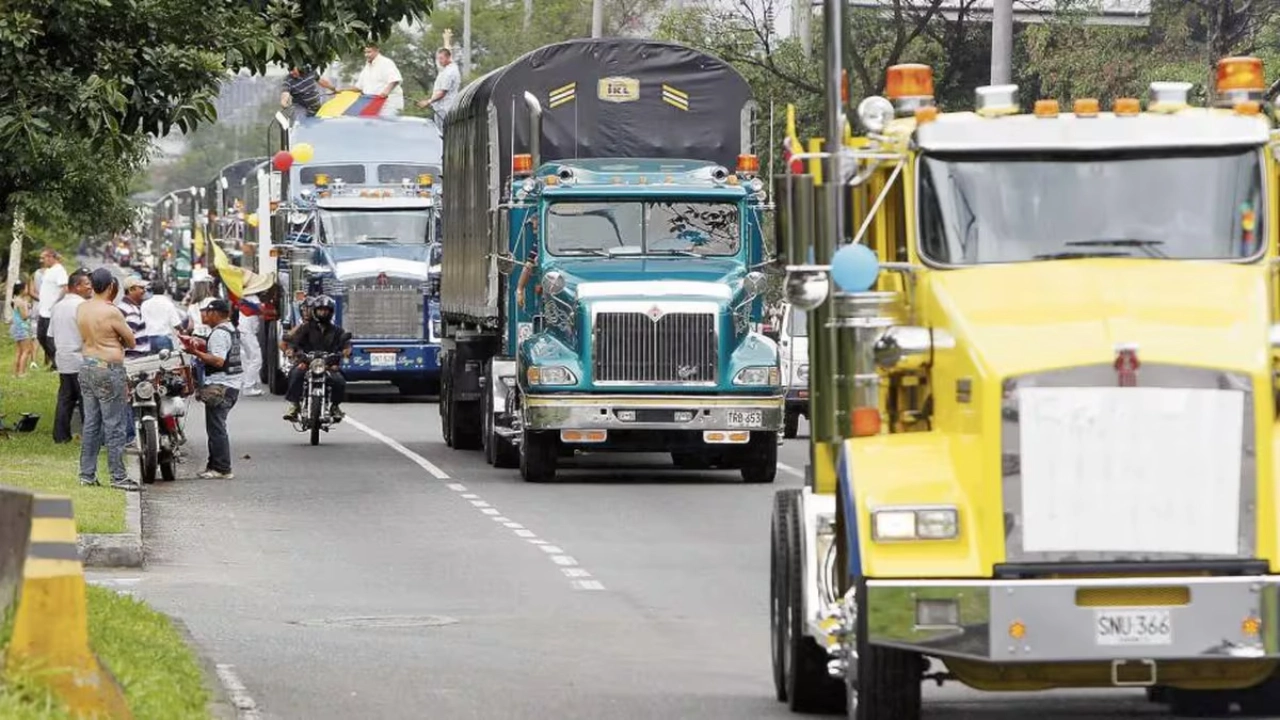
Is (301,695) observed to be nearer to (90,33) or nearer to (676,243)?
(90,33)

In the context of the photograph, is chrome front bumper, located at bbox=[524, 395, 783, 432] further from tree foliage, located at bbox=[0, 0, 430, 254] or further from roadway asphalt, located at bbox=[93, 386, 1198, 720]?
tree foliage, located at bbox=[0, 0, 430, 254]

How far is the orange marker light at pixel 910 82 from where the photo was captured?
38.0 ft

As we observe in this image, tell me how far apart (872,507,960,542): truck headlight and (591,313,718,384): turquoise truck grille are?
53.8 feet

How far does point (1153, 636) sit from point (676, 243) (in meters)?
→ 17.4

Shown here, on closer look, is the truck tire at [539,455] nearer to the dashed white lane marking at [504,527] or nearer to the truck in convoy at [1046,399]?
the dashed white lane marking at [504,527]

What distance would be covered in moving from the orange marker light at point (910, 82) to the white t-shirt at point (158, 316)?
19.2 meters

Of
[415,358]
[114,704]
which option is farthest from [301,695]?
[415,358]

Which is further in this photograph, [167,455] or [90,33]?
[167,455]

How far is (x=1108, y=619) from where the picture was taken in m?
9.95

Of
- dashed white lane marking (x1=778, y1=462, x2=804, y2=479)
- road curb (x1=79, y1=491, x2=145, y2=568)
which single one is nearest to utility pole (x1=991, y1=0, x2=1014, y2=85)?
dashed white lane marking (x1=778, y1=462, x2=804, y2=479)

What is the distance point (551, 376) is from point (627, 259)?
4.30 ft

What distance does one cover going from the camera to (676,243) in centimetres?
2719

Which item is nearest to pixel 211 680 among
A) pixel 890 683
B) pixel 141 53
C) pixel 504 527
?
pixel 890 683

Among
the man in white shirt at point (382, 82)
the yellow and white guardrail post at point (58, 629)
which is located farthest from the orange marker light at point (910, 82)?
the man in white shirt at point (382, 82)
